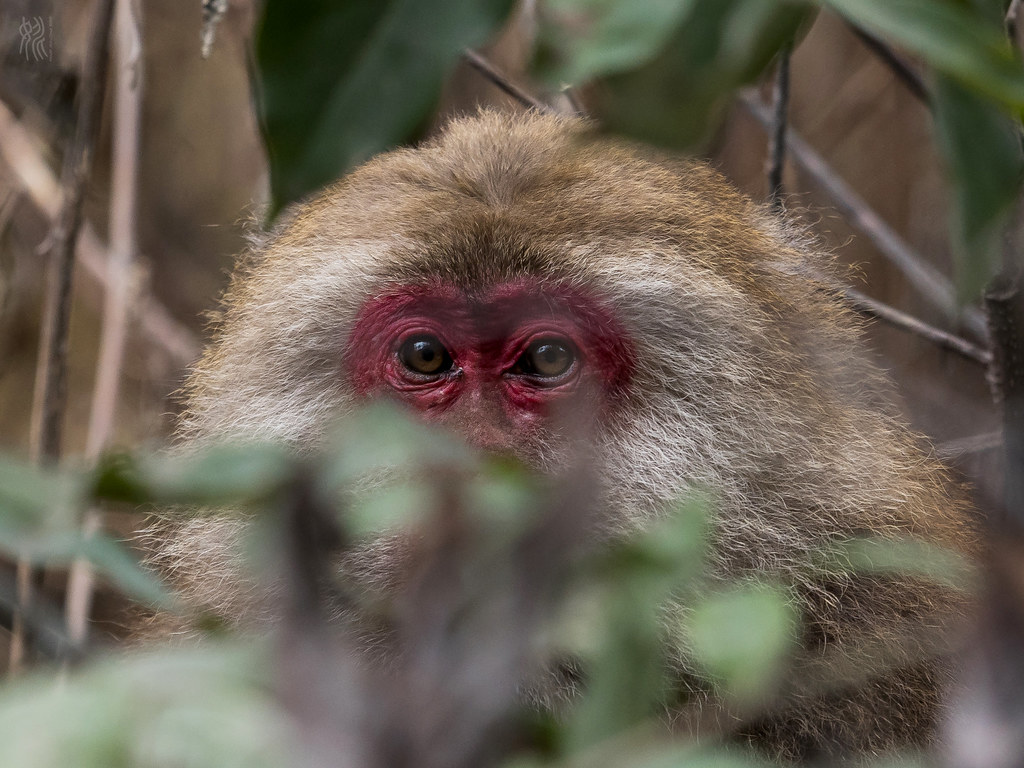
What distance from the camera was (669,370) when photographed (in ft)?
7.65

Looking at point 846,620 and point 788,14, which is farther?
point 846,620

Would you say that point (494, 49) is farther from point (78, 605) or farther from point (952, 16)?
point (952, 16)

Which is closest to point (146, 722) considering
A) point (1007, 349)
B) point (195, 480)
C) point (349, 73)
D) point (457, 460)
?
point (195, 480)

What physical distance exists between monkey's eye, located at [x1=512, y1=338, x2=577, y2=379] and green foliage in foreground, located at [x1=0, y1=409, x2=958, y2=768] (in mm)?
1085

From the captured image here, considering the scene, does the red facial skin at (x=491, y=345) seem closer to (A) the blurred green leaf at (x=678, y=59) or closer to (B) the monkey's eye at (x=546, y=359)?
(B) the monkey's eye at (x=546, y=359)

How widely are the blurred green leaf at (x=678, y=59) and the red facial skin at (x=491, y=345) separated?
4.12ft

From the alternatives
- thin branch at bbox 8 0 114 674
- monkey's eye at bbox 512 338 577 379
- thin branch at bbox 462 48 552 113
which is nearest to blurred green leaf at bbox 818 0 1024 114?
monkey's eye at bbox 512 338 577 379

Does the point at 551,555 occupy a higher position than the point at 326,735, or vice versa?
the point at 551,555

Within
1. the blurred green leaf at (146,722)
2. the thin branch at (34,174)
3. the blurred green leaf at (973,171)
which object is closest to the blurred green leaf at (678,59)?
the blurred green leaf at (973,171)

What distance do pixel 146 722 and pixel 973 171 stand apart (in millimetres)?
769

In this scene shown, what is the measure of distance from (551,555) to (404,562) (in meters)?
1.11

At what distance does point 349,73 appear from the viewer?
41.4 inches

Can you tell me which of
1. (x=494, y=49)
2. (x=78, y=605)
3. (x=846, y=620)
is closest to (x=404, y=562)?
(x=846, y=620)

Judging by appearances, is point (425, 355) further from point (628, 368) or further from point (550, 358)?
point (628, 368)
